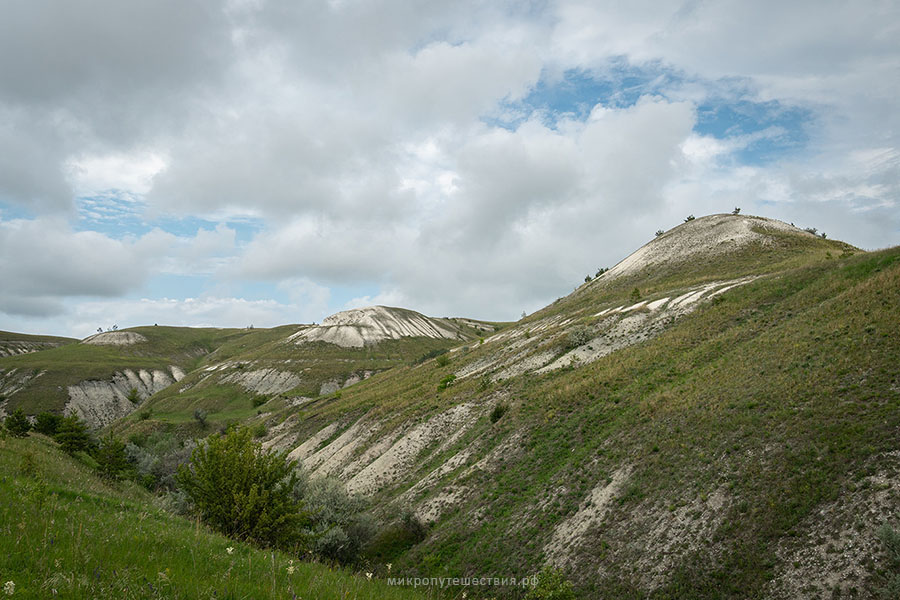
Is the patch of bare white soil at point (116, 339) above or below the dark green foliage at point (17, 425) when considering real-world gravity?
above

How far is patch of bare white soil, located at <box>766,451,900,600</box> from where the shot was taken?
11.7 m

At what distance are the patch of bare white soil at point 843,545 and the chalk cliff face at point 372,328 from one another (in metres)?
137

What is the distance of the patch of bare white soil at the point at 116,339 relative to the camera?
572 feet

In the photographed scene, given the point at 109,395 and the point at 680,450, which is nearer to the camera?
the point at 680,450

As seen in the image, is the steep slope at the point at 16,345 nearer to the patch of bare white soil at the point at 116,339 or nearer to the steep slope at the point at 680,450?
the patch of bare white soil at the point at 116,339

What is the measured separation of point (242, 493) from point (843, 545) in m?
19.9

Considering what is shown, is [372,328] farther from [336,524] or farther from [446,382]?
[336,524]

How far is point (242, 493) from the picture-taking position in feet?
55.0

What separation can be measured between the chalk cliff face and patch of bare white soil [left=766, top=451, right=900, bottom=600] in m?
137

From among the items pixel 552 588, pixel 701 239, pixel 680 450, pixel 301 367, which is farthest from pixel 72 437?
pixel 301 367

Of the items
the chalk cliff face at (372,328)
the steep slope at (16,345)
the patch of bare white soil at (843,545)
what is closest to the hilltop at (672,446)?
the patch of bare white soil at (843,545)

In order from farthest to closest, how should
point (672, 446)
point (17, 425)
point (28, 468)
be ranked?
point (17, 425)
point (672, 446)
point (28, 468)

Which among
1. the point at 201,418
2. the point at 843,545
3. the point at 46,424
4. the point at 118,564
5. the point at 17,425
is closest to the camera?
the point at 118,564

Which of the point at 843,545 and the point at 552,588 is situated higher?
the point at 843,545
